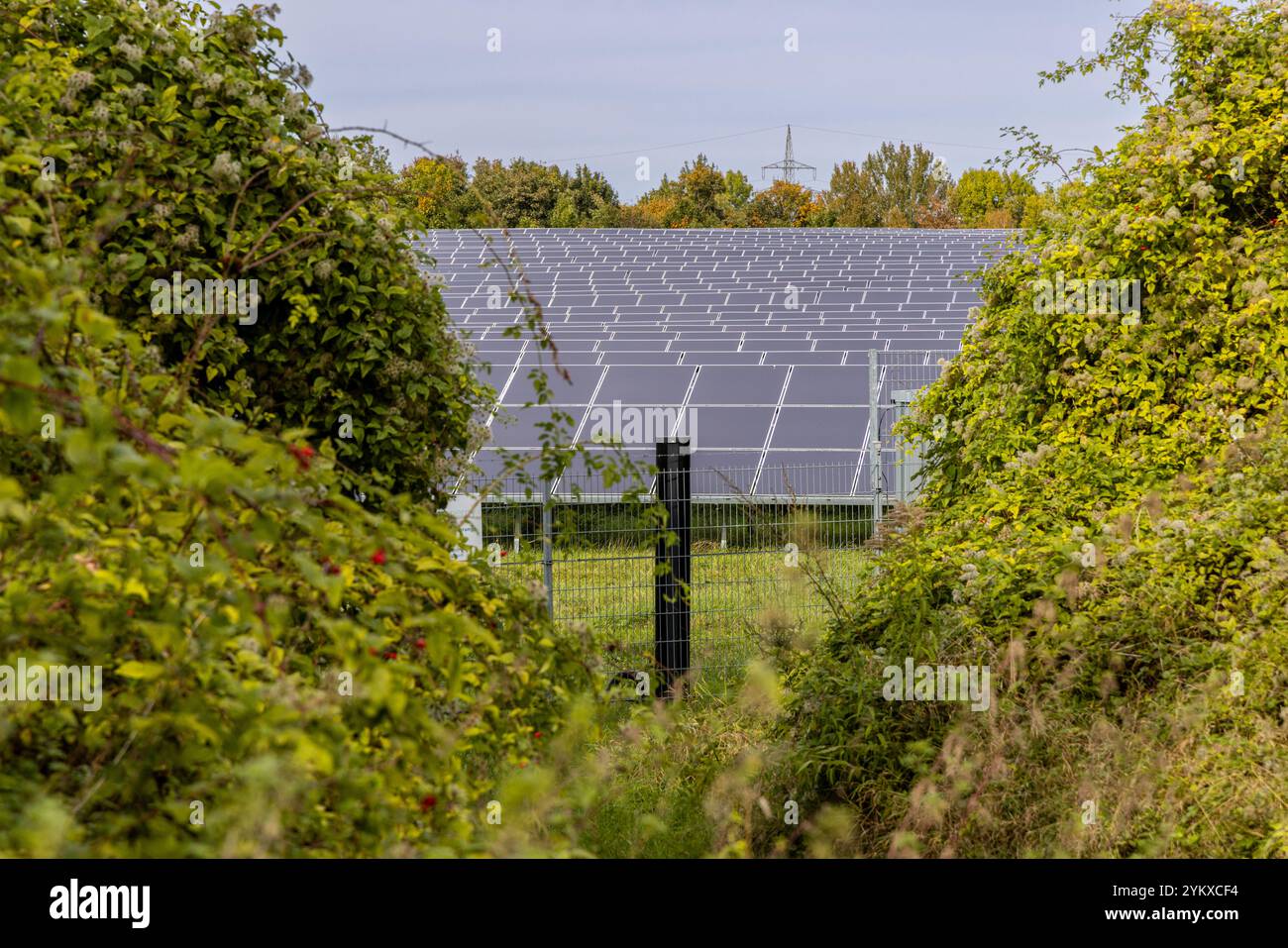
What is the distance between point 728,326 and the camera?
17734mm

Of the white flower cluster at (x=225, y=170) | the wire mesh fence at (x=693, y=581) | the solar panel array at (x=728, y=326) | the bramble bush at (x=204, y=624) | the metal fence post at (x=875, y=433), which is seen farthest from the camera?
the solar panel array at (x=728, y=326)

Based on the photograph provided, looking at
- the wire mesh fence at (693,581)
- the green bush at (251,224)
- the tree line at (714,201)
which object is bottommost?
the wire mesh fence at (693,581)

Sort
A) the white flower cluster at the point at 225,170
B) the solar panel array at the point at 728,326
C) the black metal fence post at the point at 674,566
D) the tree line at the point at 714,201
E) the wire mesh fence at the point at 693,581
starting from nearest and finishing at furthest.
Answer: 1. the white flower cluster at the point at 225,170
2. the black metal fence post at the point at 674,566
3. the wire mesh fence at the point at 693,581
4. the solar panel array at the point at 728,326
5. the tree line at the point at 714,201

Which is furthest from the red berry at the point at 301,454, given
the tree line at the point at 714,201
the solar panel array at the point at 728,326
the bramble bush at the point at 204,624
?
the tree line at the point at 714,201

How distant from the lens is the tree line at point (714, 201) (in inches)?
1618

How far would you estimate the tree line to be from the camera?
41.1 meters

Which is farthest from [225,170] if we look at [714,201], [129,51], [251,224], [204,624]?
[714,201]

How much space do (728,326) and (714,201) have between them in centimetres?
2929

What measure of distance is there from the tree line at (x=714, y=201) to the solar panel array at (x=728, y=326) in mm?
10612

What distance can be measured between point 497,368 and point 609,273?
7.28 m

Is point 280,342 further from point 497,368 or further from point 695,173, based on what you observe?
point 695,173

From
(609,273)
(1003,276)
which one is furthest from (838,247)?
(1003,276)

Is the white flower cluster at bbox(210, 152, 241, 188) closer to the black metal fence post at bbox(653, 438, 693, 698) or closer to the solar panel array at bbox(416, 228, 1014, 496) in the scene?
the solar panel array at bbox(416, 228, 1014, 496)

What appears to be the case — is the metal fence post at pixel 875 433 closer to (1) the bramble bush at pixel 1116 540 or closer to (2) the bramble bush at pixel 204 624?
(1) the bramble bush at pixel 1116 540
